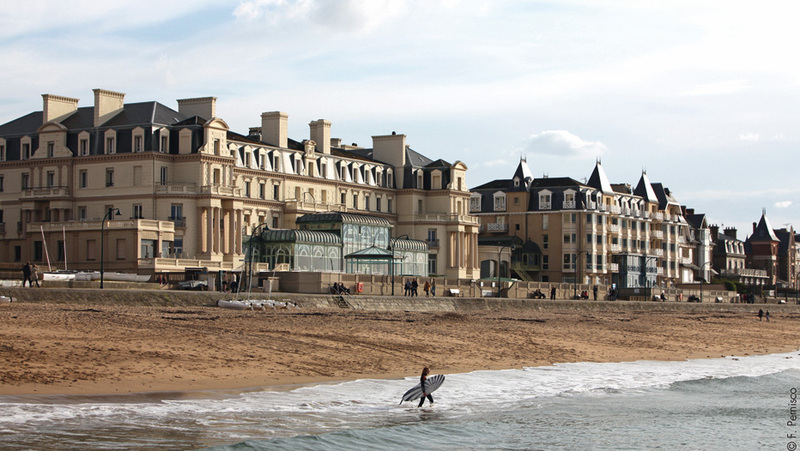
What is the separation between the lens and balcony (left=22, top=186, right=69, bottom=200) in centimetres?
8088

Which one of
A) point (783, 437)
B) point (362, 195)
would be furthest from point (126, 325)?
point (362, 195)

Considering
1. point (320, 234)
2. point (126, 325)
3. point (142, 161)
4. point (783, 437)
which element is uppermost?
point (142, 161)

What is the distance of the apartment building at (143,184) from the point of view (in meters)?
73.6

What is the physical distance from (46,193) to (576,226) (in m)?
56.3

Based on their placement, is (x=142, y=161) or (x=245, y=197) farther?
(x=245, y=197)

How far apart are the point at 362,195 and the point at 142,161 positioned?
2680cm

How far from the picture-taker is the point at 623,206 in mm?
123000

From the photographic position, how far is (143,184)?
258 feet

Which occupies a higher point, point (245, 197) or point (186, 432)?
point (245, 197)

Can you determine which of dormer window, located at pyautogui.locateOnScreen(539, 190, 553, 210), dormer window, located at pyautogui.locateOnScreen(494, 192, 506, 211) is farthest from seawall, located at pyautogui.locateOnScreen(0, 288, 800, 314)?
dormer window, located at pyautogui.locateOnScreen(494, 192, 506, 211)

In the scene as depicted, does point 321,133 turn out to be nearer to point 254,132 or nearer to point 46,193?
point 254,132

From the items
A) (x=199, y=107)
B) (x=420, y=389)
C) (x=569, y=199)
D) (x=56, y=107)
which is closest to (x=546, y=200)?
(x=569, y=199)

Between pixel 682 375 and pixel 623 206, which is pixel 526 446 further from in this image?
pixel 623 206

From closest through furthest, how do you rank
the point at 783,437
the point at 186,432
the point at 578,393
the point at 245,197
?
the point at 186,432 → the point at 783,437 → the point at 578,393 → the point at 245,197
